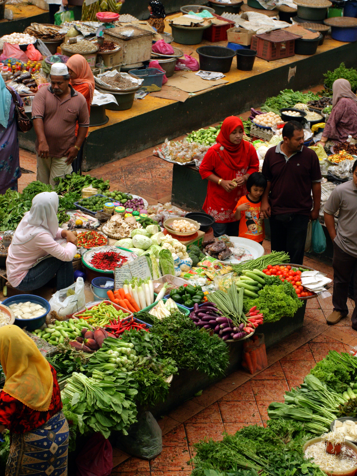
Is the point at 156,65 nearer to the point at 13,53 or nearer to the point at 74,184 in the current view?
the point at 13,53

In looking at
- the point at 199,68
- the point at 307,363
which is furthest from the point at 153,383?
the point at 199,68

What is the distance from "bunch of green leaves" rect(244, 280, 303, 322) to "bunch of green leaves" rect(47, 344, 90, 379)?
1863 millimetres

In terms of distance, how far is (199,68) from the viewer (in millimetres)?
12984

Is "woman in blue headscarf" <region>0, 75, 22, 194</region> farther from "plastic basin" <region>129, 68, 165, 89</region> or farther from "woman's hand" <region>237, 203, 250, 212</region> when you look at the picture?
"plastic basin" <region>129, 68, 165, 89</region>

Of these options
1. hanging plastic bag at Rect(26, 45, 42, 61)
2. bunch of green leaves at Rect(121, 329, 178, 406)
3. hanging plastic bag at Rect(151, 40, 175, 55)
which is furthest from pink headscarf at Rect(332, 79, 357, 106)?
bunch of green leaves at Rect(121, 329, 178, 406)

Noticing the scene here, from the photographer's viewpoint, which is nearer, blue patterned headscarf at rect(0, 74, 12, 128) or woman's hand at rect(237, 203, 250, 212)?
woman's hand at rect(237, 203, 250, 212)

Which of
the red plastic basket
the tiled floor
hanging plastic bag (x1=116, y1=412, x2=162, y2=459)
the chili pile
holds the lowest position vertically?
the tiled floor

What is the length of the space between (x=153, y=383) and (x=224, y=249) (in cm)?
246

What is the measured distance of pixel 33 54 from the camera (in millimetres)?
11031

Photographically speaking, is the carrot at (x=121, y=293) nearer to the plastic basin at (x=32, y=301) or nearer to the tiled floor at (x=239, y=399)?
the plastic basin at (x=32, y=301)

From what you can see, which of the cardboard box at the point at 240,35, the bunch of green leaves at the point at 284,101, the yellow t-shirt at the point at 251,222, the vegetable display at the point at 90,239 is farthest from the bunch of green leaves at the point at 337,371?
the cardboard box at the point at 240,35

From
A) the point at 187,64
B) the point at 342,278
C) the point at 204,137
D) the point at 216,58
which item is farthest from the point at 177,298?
the point at 187,64

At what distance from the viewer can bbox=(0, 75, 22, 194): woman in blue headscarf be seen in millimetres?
7574

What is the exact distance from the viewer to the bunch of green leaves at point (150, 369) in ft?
15.2
